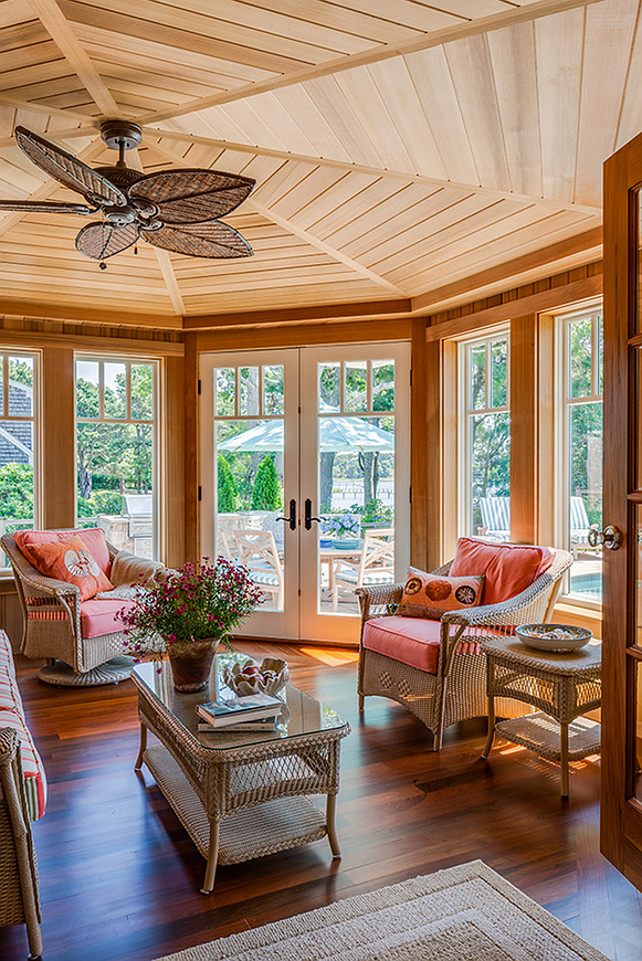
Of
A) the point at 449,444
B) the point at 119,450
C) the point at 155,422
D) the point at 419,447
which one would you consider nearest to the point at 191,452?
the point at 155,422

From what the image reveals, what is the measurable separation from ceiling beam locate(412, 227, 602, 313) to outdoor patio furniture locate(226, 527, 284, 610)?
2056 mm

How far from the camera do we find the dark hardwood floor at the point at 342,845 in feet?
6.52

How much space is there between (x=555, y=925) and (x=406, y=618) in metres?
1.92

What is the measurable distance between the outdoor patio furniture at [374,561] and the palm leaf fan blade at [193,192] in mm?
2854

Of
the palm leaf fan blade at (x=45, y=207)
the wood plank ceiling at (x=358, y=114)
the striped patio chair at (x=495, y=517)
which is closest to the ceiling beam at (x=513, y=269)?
the wood plank ceiling at (x=358, y=114)

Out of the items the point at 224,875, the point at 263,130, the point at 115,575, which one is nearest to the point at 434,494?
the point at 115,575

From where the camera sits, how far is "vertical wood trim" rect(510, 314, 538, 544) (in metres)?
4.02

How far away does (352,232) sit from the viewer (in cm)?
393

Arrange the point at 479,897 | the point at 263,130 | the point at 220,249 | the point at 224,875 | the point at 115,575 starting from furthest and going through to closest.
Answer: the point at 115,575, the point at 220,249, the point at 263,130, the point at 224,875, the point at 479,897

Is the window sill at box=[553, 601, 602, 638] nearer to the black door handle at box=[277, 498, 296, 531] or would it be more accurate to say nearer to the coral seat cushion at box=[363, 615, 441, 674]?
the coral seat cushion at box=[363, 615, 441, 674]

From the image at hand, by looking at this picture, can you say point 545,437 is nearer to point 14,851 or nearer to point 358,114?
point 358,114

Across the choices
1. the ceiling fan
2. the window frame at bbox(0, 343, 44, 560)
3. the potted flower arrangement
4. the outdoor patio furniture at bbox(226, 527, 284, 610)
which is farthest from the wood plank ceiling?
the outdoor patio furniture at bbox(226, 527, 284, 610)

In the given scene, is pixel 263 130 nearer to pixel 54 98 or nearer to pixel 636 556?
pixel 54 98

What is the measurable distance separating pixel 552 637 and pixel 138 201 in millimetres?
2484
